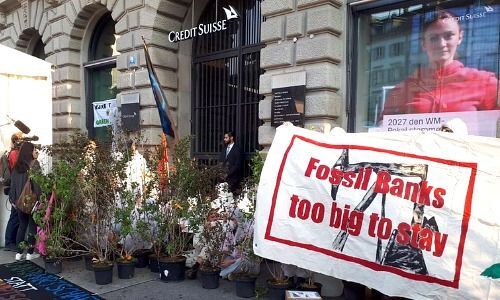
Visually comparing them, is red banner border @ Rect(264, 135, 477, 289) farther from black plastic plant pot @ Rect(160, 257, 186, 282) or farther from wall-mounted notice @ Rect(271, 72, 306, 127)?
wall-mounted notice @ Rect(271, 72, 306, 127)

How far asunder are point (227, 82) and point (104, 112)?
13.7 feet

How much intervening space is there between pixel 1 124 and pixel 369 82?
6335mm

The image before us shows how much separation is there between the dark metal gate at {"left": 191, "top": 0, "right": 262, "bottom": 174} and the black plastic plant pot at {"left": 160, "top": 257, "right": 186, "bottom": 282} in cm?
368

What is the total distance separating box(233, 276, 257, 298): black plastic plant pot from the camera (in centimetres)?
488

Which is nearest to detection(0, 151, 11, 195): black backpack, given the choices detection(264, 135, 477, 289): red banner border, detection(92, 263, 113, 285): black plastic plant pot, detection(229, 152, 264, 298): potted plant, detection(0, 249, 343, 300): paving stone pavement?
detection(0, 249, 343, 300): paving stone pavement

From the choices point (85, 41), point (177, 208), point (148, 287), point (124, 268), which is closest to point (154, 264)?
point (124, 268)

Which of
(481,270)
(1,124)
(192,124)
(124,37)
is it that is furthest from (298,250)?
(124,37)

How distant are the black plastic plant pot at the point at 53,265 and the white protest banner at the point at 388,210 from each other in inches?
110

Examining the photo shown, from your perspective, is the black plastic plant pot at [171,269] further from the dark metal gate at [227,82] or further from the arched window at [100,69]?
the arched window at [100,69]

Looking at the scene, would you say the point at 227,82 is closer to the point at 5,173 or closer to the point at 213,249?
the point at 5,173

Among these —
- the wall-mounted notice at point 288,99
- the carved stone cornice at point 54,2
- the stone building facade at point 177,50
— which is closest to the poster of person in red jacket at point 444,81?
the stone building facade at point 177,50

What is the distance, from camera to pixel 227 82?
995 cm

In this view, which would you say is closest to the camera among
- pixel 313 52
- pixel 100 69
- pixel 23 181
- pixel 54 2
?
pixel 23 181

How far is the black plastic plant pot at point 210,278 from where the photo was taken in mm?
5113
